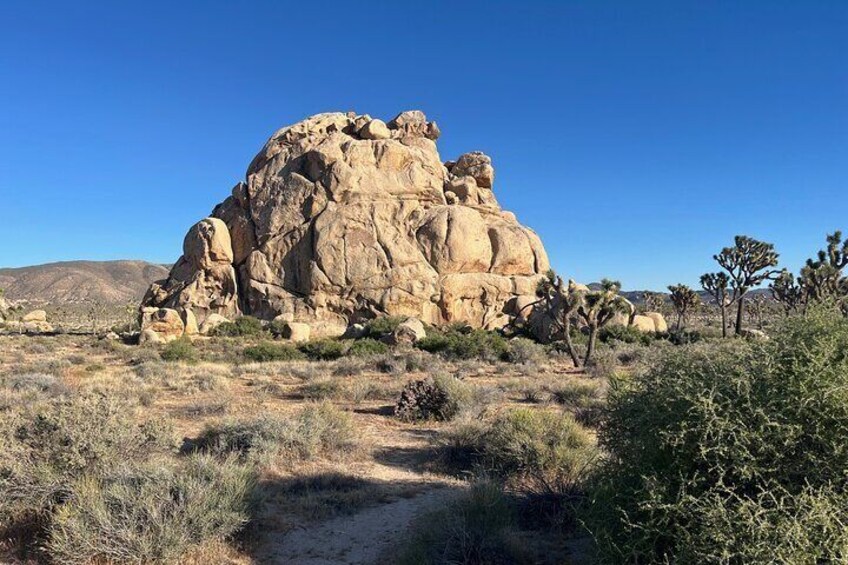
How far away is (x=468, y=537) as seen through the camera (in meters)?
5.36

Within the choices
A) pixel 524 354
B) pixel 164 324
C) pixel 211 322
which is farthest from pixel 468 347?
pixel 211 322

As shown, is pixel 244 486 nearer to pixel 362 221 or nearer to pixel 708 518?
pixel 708 518

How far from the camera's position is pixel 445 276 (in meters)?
40.8

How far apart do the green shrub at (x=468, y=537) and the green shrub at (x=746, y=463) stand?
4.16ft

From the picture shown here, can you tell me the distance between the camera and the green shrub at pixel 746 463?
11.5 ft

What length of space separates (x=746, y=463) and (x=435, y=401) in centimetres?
933

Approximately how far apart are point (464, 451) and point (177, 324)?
99.5 ft

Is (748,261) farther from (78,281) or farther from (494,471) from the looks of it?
(78,281)

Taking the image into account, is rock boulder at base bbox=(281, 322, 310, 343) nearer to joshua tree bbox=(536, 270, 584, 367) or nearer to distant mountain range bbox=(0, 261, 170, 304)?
joshua tree bbox=(536, 270, 584, 367)

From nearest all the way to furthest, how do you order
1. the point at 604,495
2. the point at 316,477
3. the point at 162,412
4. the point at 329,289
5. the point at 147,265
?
the point at 604,495 < the point at 316,477 < the point at 162,412 < the point at 329,289 < the point at 147,265

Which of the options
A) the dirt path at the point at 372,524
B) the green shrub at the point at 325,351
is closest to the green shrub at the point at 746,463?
the dirt path at the point at 372,524

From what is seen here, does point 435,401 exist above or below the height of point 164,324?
below

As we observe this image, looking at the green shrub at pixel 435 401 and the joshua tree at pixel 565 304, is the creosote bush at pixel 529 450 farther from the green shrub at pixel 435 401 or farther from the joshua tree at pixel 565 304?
the joshua tree at pixel 565 304

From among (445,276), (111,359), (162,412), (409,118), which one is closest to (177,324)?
(111,359)
